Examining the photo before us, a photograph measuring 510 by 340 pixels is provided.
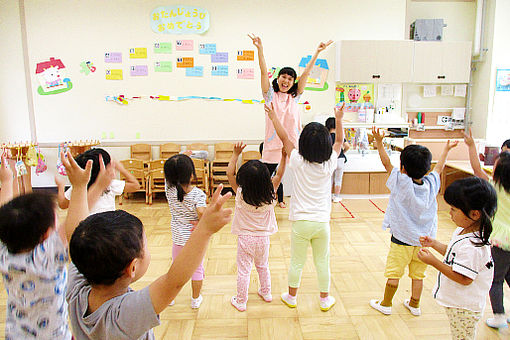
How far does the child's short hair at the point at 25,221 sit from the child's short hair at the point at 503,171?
7.13 feet

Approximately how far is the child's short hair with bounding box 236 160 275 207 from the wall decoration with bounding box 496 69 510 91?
511cm

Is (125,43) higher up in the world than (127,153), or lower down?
higher up

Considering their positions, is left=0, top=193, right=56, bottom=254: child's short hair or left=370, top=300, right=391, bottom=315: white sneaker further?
left=370, top=300, right=391, bottom=315: white sneaker

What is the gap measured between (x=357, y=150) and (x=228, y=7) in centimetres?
290

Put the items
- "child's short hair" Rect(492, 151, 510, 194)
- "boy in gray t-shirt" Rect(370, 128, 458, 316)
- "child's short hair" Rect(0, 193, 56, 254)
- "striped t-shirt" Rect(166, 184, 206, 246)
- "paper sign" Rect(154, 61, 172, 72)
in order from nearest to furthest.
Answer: "child's short hair" Rect(0, 193, 56, 254) < "child's short hair" Rect(492, 151, 510, 194) < "boy in gray t-shirt" Rect(370, 128, 458, 316) < "striped t-shirt" Rect(166, 184, 206, 246) < "paper sign" Rect(154, 61, 172, 72)

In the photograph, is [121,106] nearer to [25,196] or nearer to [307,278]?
[307,278]

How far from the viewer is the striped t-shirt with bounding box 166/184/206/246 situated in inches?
88.8

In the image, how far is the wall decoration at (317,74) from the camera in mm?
5641

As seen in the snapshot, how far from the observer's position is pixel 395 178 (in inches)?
85.8

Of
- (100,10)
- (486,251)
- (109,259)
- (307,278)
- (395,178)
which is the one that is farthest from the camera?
(100,10)

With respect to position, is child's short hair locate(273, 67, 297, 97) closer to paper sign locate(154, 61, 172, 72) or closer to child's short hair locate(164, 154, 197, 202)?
child's short hair locate(164, 154, 197, 202)

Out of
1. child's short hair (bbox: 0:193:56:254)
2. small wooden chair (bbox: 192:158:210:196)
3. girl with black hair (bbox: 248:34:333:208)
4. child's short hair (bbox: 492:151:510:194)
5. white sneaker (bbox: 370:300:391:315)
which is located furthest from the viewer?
small wooden chair (bbox: 192:158:210:196)

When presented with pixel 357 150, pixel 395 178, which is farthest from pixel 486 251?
pixel 357 150

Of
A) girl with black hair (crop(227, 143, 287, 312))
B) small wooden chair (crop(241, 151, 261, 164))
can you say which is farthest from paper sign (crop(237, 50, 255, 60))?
girl with black hair (crop(227, 143, 287, 312))
